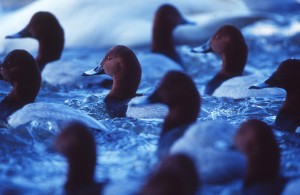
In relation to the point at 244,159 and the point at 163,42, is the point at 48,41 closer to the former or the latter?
the point at 163,42

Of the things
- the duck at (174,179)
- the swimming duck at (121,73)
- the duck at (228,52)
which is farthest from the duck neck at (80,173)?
the duck at (228,52)

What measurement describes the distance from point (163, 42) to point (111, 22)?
104 centimetres

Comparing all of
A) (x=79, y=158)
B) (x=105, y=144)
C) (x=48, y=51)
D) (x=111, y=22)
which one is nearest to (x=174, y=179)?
(x=79, y=158)

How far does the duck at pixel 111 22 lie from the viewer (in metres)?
8.66

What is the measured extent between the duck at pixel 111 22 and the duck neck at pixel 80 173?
4.68 metres

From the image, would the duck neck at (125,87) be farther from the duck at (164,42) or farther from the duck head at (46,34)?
the duck head at (46,34)

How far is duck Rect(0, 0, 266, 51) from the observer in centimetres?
866

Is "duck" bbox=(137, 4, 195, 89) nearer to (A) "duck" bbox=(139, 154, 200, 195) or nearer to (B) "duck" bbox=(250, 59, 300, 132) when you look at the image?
(B) "duck" bbox=(250, 59, 300, 132)

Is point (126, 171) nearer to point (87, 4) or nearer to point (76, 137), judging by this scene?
point (76, 137)

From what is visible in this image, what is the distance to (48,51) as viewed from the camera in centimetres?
735

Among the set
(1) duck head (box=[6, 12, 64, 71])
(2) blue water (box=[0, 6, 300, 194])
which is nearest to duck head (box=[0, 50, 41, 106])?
(2) blue water (box=[0, 6, 300, 194])

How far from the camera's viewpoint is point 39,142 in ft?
16.3

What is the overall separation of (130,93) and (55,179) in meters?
1.88

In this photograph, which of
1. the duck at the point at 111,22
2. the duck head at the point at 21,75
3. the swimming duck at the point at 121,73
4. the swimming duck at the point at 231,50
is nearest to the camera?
the duck head at the point at 21,75
